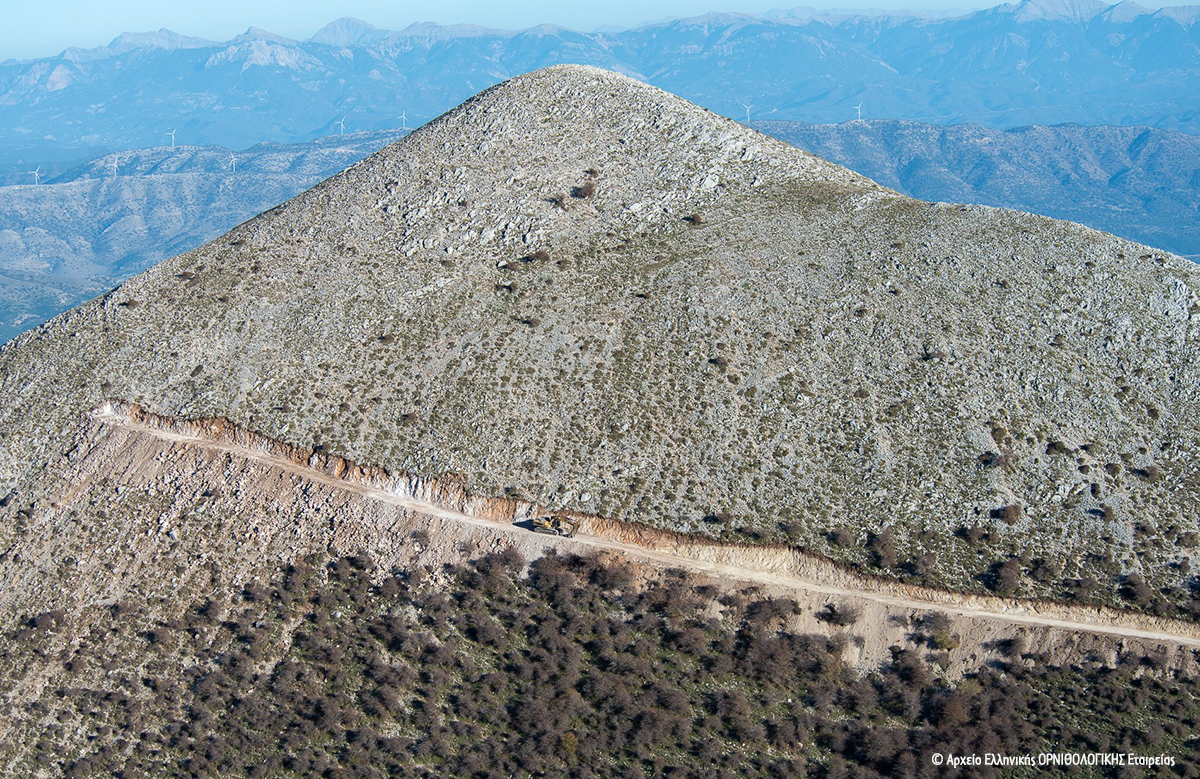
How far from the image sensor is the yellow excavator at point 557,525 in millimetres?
48969

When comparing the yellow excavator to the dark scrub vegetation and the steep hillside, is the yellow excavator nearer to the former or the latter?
the steep hillside

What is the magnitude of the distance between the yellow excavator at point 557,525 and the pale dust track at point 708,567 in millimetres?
466

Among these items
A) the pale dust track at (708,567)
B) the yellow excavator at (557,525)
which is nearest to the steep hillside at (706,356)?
the yellow excavator at (557,525)

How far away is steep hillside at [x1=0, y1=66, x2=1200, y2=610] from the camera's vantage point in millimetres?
49219

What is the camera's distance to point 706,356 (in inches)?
2285

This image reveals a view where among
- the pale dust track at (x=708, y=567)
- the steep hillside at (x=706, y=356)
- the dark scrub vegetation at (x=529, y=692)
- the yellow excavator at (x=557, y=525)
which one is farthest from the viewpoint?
the steep hillside at (x=706, y=356)

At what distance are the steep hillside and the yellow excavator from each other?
1109 millimetres

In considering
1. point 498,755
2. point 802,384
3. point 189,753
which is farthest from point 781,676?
point 189,753

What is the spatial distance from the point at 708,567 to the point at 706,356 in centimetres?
1648

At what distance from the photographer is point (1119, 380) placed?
5553 cm

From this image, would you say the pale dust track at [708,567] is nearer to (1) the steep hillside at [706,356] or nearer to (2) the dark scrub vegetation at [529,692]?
(2) the dark scrub vegetation at [529,692]

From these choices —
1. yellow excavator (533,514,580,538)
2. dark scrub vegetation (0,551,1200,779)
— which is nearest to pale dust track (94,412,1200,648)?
yellow excavator (533,514,580,538)

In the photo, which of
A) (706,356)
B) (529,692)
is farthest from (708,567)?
(706,356)

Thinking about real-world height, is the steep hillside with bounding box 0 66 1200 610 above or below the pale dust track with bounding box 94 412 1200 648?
above
